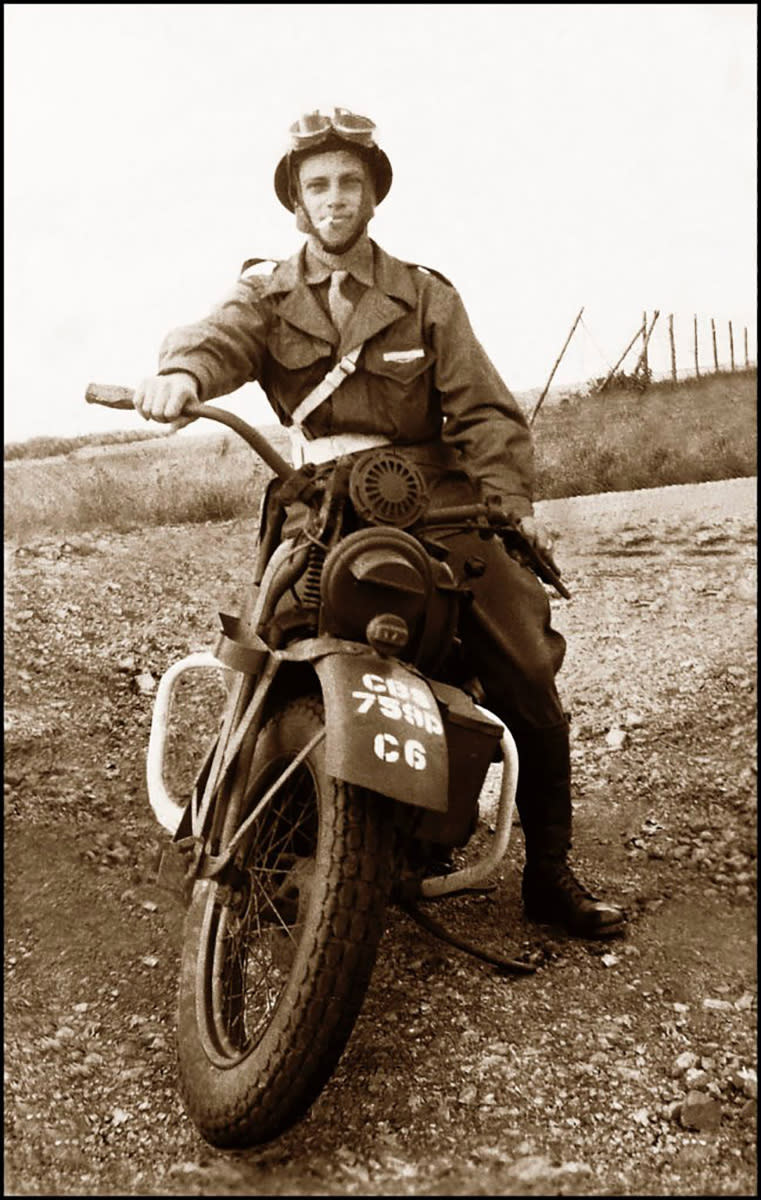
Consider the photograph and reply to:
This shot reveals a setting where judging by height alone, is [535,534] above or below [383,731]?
above

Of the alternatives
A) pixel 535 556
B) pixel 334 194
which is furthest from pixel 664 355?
pixel 535 556

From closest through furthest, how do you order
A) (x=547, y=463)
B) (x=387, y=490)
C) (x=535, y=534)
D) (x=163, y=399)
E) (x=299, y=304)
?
(x=387, y=490), (x=163, y=399), (x=535, y=534), (x=299, y=304), (x=547, y=463)

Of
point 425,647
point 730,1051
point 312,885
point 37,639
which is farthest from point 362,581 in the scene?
point 37,639

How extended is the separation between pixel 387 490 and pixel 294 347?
0.69m

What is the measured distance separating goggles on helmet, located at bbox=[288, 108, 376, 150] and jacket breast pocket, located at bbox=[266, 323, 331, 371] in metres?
0.40

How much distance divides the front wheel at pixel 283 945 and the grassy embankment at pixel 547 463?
6.55 ft

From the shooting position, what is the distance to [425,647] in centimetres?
213

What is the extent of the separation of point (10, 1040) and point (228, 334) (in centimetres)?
151

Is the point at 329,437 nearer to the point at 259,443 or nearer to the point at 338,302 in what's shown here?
the point at 338,302

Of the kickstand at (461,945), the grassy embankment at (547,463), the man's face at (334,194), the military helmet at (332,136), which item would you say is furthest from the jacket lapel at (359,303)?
the grassy embankment at (547,463)

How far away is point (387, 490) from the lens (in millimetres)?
2018

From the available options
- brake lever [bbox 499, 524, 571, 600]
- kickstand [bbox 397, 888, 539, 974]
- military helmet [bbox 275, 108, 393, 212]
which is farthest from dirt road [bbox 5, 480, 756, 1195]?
military helmet [bbox 275, 108, 393, 212]

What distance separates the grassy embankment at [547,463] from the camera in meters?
3.79

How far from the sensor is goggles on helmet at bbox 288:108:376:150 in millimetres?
2477
